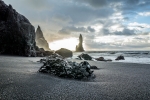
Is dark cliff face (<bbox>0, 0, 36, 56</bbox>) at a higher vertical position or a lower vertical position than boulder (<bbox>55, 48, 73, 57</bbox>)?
higher

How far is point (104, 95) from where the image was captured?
11.6 feet

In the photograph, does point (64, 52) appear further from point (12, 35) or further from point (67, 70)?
point (67, 70)

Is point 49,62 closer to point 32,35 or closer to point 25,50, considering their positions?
point 25,50

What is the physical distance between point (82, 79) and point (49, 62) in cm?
188

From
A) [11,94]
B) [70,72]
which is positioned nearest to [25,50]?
[70,72]

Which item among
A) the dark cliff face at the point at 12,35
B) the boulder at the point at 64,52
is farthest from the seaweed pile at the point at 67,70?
the boulder at the point at 64,52

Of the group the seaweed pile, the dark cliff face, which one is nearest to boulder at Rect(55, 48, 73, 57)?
the dark cliff face

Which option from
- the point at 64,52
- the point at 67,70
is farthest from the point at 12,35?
the point at 67,70

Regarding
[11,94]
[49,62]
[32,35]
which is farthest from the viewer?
[32,35]

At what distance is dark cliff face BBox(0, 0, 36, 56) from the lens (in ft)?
60.5

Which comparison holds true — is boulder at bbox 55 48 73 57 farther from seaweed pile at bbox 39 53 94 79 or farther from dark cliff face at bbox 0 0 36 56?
seaweed pile at bbox 39 53 94 79

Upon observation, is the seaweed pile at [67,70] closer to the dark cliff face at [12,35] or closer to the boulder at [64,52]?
the dark cliff face at [12,35]

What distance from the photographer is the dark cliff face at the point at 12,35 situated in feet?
60.5

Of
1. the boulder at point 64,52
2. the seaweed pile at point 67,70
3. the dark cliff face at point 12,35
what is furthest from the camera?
the boulder at point 64,52
